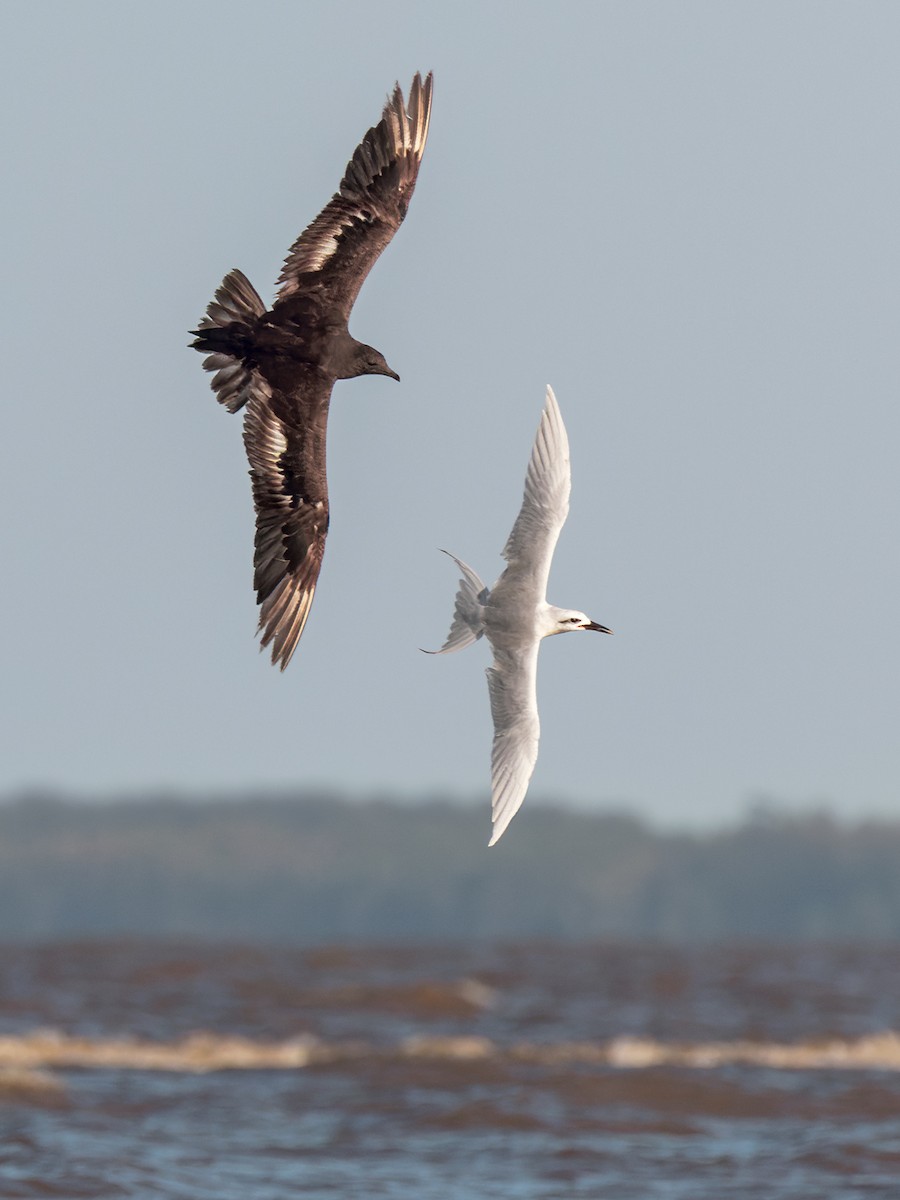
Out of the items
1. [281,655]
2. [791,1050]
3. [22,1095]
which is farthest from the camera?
[791,1050]

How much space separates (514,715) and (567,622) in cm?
46

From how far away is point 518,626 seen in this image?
9.20 meters

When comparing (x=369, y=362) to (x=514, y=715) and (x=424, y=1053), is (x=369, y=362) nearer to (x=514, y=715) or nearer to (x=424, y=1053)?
(x=514, y=715)

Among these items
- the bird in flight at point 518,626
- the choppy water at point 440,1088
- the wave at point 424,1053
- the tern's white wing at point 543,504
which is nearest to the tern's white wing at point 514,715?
the bird in flight at point 518,626

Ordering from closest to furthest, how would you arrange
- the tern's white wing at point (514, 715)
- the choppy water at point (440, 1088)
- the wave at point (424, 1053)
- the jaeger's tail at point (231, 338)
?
1. the tern's white wing at point (514, 715)
2. the jaeger's tail at point (231, 338)
3. the choppy water at point (440, 1088)
4. the wave at point (424, 1053)

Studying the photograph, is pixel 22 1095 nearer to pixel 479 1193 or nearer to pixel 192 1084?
pixel 192 1084

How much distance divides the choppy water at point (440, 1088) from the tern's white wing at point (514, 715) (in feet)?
29.3

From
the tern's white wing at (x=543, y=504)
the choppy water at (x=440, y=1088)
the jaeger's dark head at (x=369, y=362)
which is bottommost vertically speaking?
the choppy water at (x=440, y=1088)

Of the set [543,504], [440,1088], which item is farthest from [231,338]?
[440,1088]

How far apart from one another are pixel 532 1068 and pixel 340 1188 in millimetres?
7808

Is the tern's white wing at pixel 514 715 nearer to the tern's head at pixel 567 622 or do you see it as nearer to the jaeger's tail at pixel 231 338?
the tern's head at pixel 567 622

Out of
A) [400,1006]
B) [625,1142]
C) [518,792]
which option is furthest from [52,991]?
[518,792]

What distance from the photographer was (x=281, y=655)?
11.5 metres

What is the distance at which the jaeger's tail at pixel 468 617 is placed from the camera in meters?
9.32
